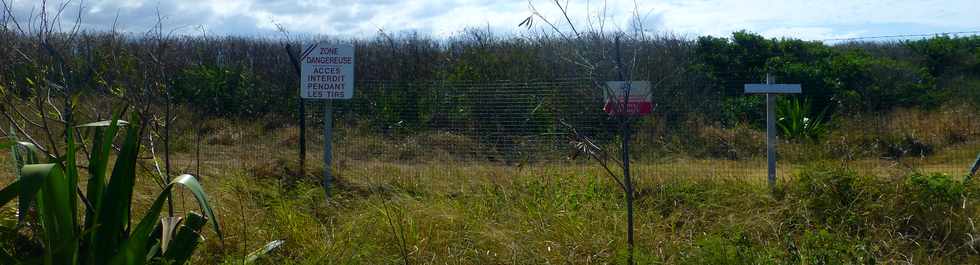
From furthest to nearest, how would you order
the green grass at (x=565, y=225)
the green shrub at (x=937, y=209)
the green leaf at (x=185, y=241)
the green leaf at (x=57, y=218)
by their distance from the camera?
the green shrub at (x=937, y=209), the green grass at (x=565, y=225), the green leaf at (x=185, y=241), the green leaf at (x=57, y=218)

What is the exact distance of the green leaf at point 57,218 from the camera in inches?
166

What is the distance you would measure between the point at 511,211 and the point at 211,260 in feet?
6.93

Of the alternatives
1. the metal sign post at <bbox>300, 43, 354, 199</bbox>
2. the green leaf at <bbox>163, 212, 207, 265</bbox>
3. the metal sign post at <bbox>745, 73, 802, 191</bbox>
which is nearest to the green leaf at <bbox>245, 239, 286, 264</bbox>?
the green leaf at <bbox>163, 212, 207, 265</bbox>

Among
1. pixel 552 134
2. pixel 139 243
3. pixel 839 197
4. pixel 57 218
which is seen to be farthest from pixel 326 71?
pixel 839 197

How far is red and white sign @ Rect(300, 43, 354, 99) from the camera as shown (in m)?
8.52

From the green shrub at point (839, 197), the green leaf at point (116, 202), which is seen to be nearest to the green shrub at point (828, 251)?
the green shrub at point (839, 197)

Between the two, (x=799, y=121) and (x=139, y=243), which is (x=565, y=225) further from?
(x=799, y=121)

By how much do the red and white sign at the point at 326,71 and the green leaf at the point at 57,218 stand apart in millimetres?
4225

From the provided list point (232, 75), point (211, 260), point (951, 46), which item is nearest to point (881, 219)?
point (211, 260)

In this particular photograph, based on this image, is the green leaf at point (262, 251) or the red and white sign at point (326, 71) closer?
the green leaf at point (262, 251)

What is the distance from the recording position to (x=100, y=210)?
4465 millimetres

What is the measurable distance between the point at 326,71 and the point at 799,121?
16.5 ft

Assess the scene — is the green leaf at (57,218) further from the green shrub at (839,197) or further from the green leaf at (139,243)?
the green shrub at (839,197)

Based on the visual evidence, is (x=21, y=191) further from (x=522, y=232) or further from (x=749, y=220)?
(x=749, y=220)
